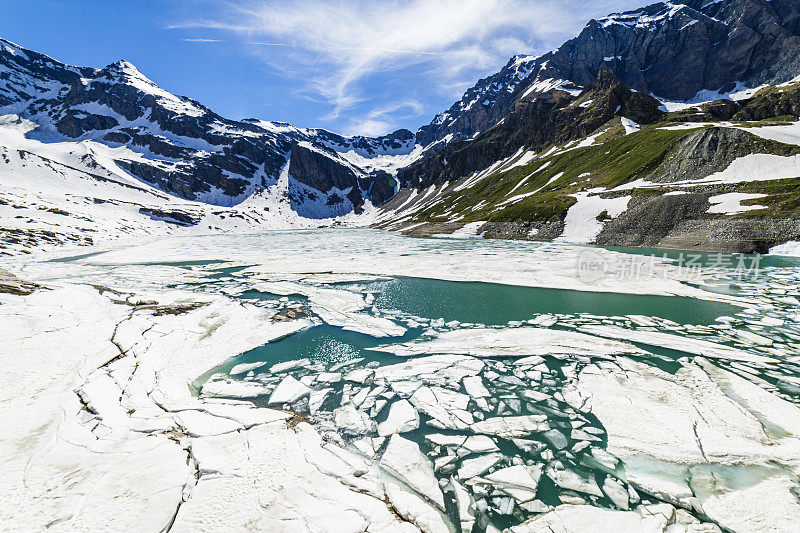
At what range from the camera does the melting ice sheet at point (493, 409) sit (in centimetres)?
521

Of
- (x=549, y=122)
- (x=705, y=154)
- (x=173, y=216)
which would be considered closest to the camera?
(x=705, y=154)

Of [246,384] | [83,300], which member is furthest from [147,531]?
[83,300]

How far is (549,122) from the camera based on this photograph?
13288 cm

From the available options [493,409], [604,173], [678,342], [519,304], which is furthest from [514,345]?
[604,173]

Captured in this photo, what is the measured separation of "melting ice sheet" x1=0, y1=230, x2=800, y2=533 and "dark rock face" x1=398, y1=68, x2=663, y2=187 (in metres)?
128

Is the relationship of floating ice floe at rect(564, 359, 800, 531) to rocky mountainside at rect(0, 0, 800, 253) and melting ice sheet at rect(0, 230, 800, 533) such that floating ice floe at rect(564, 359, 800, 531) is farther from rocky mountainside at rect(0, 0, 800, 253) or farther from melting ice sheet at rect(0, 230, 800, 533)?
rocky mountainside at rect(0, 0, 800, 253)

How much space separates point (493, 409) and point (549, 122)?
6117 inches

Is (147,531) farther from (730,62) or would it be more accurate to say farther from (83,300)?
(730,62)

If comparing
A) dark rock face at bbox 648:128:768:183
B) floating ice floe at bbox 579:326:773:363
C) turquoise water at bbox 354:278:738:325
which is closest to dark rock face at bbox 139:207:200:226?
turquoise water at bbox 354:278:738:325

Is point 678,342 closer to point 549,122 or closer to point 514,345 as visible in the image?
point 514,345

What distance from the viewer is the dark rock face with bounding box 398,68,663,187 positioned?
114m

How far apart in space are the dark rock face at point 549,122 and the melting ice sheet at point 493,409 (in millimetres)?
127896

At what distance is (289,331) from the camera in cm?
1350

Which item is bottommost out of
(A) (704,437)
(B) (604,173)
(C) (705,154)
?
(A) (704,437)
